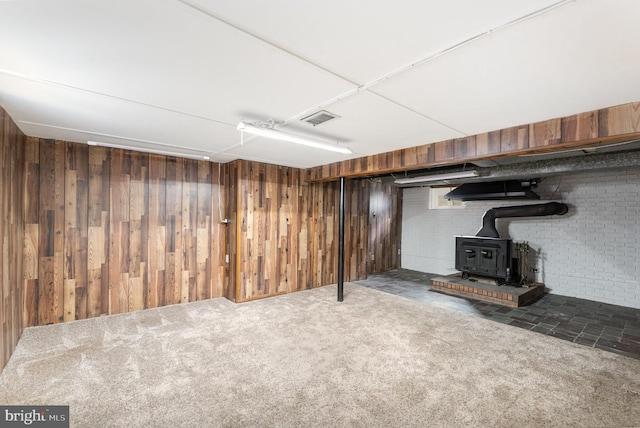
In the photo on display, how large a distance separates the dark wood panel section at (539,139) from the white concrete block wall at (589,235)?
10.4 feet

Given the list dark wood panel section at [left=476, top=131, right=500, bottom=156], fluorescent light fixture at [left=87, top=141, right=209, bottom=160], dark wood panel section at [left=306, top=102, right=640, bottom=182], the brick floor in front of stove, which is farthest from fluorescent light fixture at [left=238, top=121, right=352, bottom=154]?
the brick floor in front of stove

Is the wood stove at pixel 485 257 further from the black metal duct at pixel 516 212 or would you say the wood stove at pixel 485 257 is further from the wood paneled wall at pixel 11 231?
the wood paneled wall at pixel 11 231

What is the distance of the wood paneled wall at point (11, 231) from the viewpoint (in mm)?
2475

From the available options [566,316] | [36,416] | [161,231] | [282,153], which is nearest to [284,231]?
[282,153]

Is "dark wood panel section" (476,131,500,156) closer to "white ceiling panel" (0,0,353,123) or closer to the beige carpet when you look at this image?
"white ceiling panel" (0,0,353,123)

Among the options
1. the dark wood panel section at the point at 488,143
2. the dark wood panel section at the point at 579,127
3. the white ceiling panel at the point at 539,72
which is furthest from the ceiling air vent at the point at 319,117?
the dark wood panel section at the point at 579,127

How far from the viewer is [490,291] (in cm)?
478

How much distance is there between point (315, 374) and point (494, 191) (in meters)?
4.88

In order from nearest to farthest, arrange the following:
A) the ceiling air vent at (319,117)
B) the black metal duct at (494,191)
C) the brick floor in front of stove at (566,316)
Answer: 1. the ceiling air vent at (319,117)
2. the brick floor in front of stove at (566,316)
3. the black metal duct at (494,191)

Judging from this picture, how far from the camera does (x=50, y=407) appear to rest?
6.72 ft

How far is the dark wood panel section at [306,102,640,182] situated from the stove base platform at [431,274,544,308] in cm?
281

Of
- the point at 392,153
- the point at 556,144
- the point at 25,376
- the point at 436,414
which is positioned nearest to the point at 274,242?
the point at 392,153

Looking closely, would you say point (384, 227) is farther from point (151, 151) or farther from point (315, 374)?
point (151, 151)

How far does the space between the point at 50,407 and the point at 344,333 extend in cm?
260
